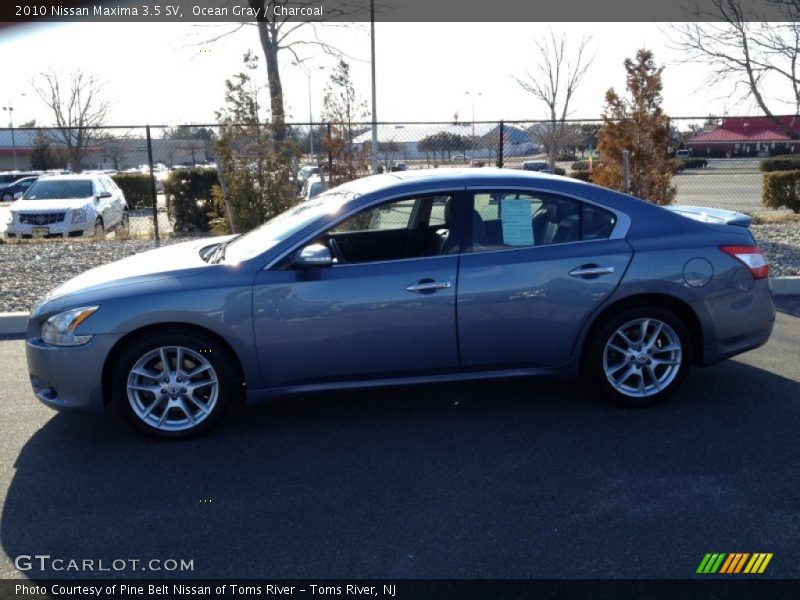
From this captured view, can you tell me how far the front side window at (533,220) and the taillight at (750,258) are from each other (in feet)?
2.79

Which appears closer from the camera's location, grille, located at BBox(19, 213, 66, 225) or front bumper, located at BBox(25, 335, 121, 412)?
front bumper, located at BBox(25, 335, 121, 412)

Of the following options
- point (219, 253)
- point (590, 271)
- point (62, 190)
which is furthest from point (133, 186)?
point (590, 271)

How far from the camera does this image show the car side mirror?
16.0 feet

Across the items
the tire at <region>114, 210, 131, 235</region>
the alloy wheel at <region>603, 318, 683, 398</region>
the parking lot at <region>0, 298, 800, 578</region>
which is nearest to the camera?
the parking lot at <region>0, 298, 800, 578</region>

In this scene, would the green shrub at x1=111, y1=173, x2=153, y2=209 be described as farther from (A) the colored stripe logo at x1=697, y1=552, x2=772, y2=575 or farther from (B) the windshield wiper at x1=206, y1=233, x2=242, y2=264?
(A) the colored stripe logo at x1=697, y1=552, x2=772, y2=575

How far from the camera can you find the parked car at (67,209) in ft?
50.7

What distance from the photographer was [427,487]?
13.9ft

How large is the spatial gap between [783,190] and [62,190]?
52.2ft

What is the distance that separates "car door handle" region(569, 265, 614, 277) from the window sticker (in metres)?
0.35

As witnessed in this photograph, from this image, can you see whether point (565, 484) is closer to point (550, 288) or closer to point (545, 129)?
point (550, 288)

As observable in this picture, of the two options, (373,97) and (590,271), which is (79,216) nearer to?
(373,97)

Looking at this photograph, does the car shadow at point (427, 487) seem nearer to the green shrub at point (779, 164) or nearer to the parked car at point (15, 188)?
the green shrub at point (779, 164)

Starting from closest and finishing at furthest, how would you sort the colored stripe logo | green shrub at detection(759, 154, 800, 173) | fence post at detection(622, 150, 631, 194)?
the colored stripe logo, fence post at detection(622, 150, 631, 194), green shrub at detection(759, 154, 800, 173)

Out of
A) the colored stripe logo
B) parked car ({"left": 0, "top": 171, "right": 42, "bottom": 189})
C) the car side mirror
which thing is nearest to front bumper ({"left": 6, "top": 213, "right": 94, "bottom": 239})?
the car side mirror
